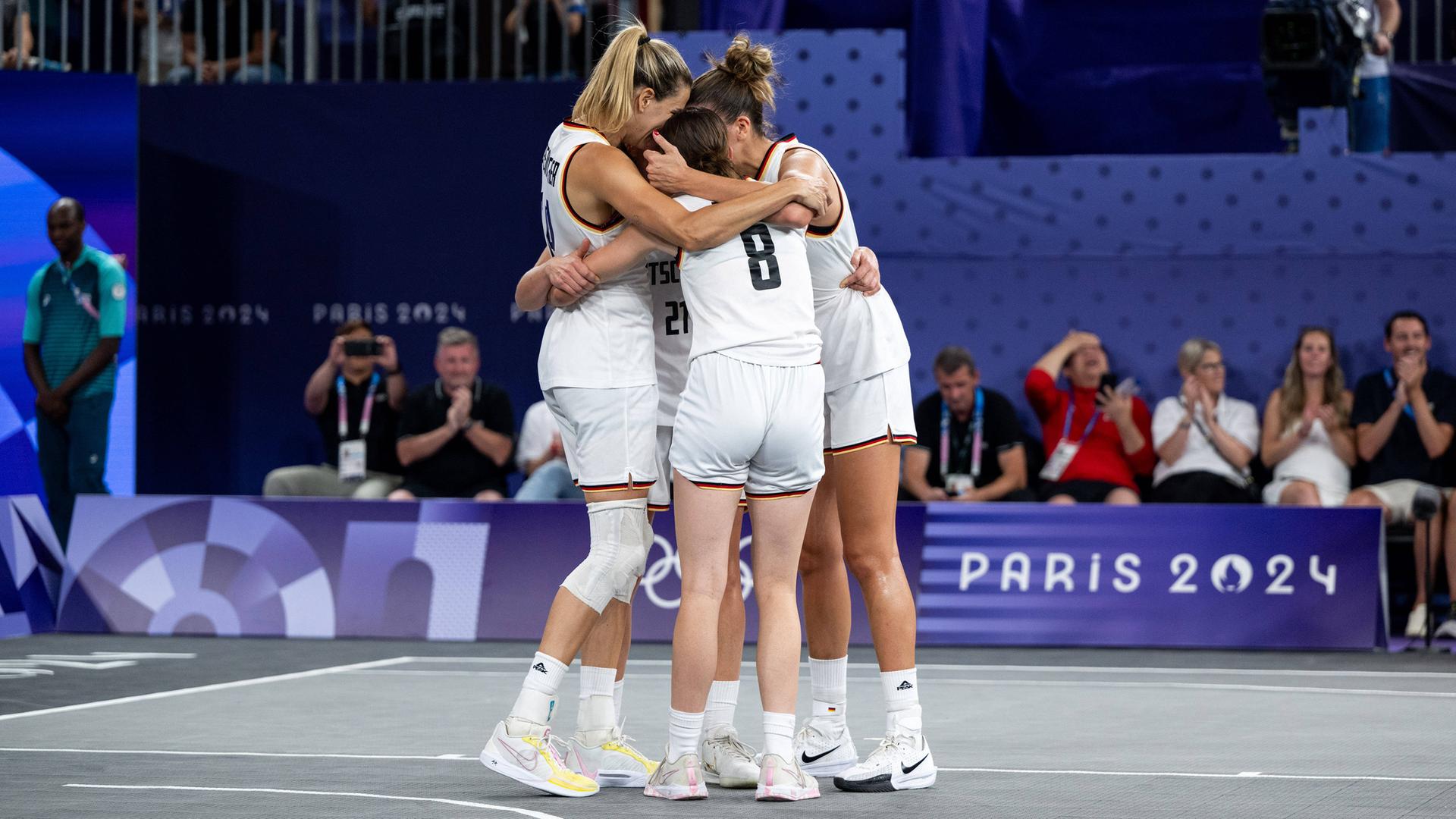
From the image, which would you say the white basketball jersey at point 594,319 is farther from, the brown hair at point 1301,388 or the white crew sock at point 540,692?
the brown hair at point 1301,388

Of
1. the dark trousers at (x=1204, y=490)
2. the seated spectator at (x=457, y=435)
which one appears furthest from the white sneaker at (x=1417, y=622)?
the seated spectator at (x=457, y=435)

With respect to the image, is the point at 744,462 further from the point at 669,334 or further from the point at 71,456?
the point at 71,456

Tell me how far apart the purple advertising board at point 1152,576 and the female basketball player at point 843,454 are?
4.02 metres

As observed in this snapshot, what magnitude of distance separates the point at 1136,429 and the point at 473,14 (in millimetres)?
5397

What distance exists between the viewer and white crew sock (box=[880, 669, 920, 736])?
16.6 ft

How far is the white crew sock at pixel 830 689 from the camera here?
526 centimetres

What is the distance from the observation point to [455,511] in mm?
9625

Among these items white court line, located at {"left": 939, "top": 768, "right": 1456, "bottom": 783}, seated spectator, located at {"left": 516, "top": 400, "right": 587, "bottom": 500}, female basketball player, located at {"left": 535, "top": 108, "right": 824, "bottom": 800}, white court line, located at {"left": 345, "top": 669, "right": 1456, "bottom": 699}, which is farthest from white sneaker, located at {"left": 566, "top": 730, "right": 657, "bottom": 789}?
seated spectator, located at {"left": 516, "top": 400, "right": 587, "bottom": 500}

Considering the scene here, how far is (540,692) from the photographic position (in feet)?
15.9

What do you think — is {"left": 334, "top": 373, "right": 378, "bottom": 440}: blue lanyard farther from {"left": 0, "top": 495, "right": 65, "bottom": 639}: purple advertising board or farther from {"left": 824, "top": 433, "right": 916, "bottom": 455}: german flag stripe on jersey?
{"left": 824, "top": 433, "right": 916, "bottom": 455}: german flag stripe on jersey

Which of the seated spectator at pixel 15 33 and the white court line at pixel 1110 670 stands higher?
the seated spectator at pixel 15 33

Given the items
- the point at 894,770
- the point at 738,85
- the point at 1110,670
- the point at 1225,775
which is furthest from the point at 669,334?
the point at 1110,670

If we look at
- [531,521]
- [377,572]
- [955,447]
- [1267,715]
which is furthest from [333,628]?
[1267,715]

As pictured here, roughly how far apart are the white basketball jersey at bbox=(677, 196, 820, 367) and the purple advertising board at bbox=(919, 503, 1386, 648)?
4.61 meters
